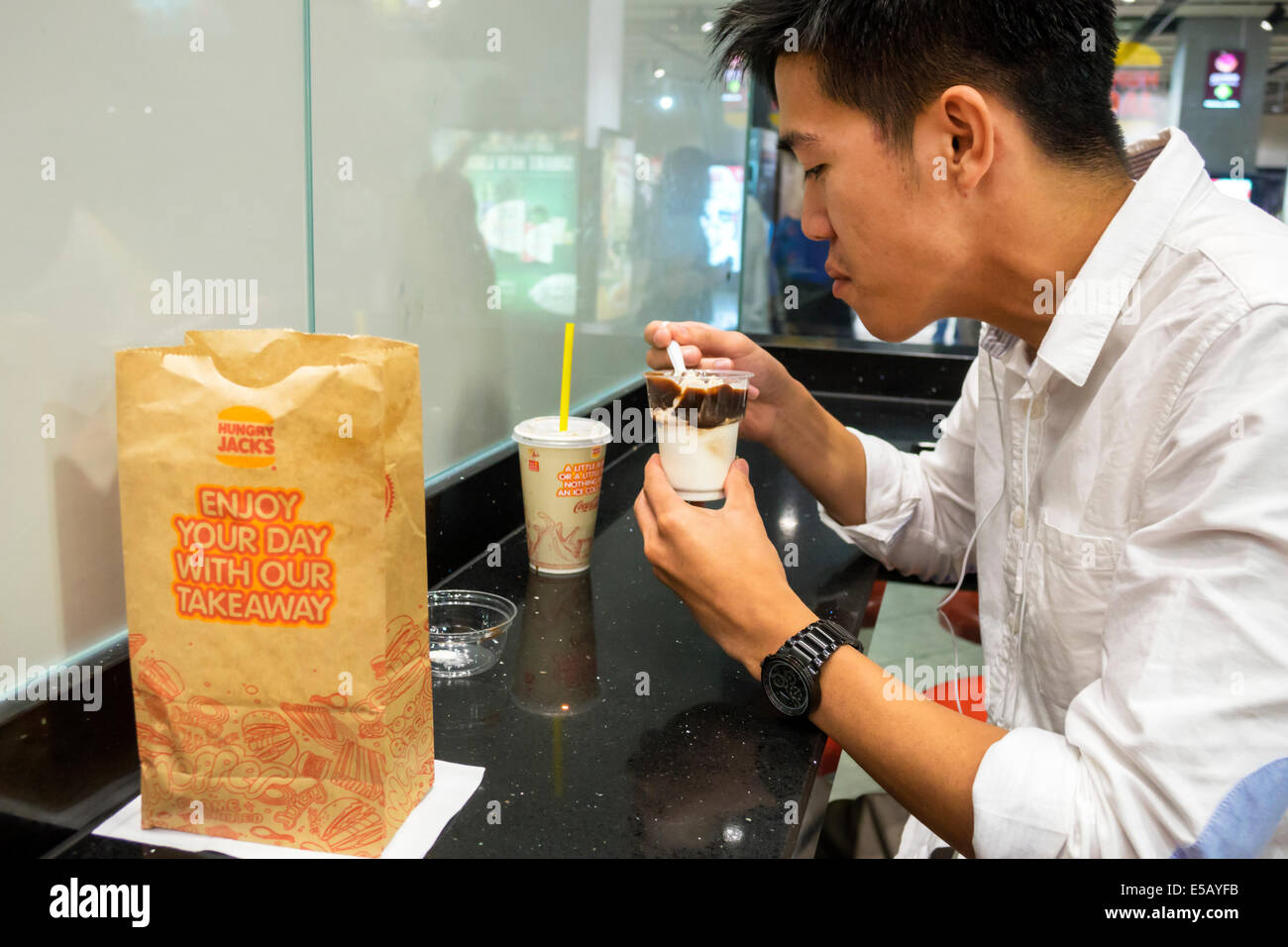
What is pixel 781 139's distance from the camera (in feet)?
3.66

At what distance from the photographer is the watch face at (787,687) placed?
0.92 metres

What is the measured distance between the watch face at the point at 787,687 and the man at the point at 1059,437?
0.02 meters

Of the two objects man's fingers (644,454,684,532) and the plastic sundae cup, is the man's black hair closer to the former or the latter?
→ the plastic sundae cup

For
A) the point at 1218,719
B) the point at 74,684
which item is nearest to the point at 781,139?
the point at 1218,719

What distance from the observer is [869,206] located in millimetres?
1025

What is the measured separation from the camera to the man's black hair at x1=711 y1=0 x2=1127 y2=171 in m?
0.94

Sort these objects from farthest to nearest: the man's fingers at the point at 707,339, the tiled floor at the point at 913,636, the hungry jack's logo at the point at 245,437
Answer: the tiled floor at the point at 913,636 < the man's fingers at the point at 707,339 < the hungry jack's logo at the point at 245,437

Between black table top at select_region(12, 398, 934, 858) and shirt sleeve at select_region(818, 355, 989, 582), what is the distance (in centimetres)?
14

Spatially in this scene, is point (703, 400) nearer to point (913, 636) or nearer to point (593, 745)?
point (593, 745)

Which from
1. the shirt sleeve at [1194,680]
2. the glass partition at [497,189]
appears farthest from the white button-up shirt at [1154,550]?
the glass partition at [497,189]

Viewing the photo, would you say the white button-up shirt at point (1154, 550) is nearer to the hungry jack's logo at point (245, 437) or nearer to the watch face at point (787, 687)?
the watch face at point (787, 687)

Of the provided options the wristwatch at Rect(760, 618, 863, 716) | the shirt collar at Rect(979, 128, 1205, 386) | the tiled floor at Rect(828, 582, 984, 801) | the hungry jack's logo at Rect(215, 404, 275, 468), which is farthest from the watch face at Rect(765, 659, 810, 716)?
the tiled floor at Rect(828, 582, 984, 801)
